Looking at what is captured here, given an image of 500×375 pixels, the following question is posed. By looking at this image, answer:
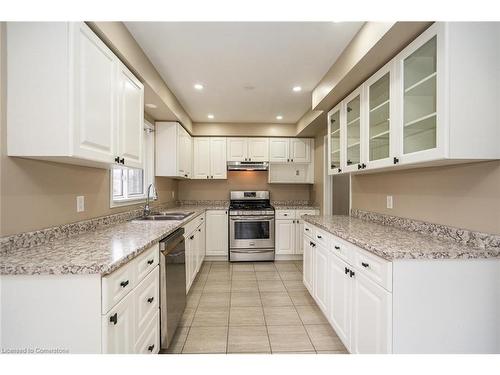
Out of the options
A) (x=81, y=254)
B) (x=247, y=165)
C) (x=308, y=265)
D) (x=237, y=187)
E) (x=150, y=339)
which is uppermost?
(x=247, y=165)

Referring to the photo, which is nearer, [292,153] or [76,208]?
[76,208]

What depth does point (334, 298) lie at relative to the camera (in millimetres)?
2018

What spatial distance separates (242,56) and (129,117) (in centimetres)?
115

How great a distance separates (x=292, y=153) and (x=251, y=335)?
329 centimetres

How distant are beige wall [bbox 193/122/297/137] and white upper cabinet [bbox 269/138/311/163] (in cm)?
13

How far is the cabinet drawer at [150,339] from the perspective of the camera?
144cm

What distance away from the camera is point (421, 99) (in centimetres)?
156

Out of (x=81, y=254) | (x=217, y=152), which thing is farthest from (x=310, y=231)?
(x=217, y=152)

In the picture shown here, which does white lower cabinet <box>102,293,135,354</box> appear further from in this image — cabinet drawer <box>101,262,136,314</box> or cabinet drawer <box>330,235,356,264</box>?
cabinet drawer <box>330,235,356,264</box>

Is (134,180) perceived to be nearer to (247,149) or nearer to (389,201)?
(247,149)

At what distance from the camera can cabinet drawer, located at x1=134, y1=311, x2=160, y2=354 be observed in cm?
144

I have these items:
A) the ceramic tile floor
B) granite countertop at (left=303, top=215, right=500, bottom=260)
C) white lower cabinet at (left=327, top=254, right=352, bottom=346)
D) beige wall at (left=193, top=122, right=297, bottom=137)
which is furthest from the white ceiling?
the ceramic tile floor

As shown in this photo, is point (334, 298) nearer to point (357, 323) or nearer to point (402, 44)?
point (357, 323)
